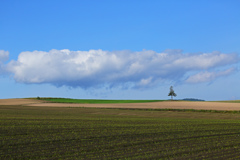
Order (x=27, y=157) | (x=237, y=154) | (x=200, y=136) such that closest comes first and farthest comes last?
(x=27, y=157), (x=237, y=154), (x=200, y=136)

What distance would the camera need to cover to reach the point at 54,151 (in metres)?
14.3

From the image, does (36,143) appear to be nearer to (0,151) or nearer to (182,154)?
(0,151)

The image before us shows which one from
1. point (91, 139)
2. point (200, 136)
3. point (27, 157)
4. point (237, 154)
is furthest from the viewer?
point (200, 136)

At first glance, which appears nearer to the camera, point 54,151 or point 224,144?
point 54,151

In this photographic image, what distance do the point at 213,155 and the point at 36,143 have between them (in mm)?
9451

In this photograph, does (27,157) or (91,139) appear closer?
(27,157)

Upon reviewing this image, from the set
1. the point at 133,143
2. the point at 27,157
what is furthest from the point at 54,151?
the point at 133,143

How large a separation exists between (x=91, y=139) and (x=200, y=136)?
7.46 m

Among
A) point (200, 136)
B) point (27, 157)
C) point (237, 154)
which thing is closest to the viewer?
point (27, 157)

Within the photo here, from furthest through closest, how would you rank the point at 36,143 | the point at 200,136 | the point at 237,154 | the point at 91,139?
the point at 200,136, the point at 91,139, the point at 36,143, the point at 237,154

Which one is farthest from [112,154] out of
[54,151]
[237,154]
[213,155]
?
[237,154]

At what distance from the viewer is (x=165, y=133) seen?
20.7m

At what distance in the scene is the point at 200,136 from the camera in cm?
1955

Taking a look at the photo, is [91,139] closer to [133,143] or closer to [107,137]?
[107,137]
